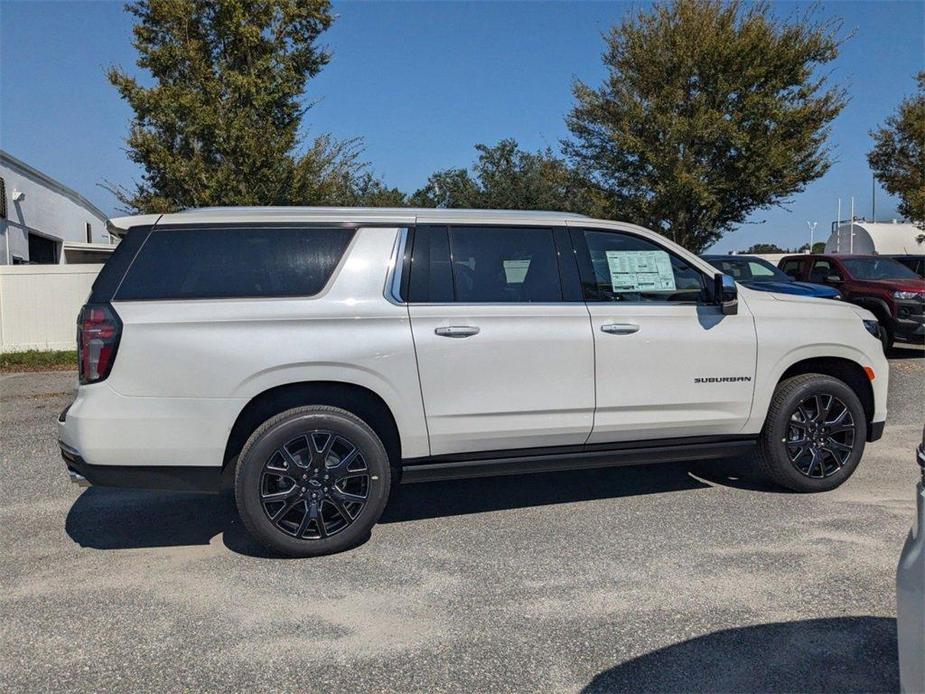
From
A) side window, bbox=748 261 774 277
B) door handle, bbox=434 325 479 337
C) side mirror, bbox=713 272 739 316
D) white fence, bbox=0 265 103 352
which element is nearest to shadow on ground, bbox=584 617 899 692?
door handle, bbox=434 325 479 337

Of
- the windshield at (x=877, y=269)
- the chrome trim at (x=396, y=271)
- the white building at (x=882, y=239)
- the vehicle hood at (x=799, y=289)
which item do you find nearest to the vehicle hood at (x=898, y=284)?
the windshield at (x=877, y=269)

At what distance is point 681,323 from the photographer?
4879mm

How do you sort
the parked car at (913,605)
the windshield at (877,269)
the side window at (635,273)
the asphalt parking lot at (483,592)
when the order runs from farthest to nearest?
the windshield at (877,269) < the side window at (635,273) < the asphalt parking lot at (483,592) < the parked car at (913,605)

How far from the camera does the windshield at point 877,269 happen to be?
1338 centimetres

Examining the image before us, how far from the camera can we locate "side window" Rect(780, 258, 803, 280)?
14.6 metres

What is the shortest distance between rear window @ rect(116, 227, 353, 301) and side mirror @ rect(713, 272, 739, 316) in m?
2.32

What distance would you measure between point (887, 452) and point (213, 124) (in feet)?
35.6

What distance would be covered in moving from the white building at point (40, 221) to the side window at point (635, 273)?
54.9ft

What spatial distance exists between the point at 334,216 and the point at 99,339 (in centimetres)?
Result: 143

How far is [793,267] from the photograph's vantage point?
1480cm

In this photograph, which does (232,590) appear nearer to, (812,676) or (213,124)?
(812,676)

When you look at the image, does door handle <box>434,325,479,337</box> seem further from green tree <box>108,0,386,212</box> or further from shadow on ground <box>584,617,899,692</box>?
green tree <box>108,0,386,212</box>

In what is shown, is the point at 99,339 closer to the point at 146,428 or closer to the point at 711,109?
the point at 146,428

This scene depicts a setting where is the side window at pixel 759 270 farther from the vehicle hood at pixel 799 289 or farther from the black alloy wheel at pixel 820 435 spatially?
the black alloy wheel at pixel 820 435
